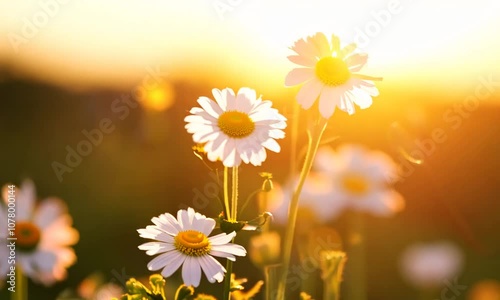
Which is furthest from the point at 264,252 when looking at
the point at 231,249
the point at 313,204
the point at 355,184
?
the point at 355,184

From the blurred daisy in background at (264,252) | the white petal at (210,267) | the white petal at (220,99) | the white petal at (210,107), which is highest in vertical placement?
the white petal at (220,99)

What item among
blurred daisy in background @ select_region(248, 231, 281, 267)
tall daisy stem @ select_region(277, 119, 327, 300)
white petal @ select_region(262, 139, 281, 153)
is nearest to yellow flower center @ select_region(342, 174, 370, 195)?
blurred daisy in background @ select_region(248, 231, 281, 267)

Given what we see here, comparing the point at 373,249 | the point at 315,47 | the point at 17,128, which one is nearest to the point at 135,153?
the point at 17,128

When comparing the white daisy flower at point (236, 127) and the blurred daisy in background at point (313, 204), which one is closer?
the white daisy flower at point (236, 127)

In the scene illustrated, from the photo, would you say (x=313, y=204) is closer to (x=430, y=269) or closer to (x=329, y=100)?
(x=430, y=269)

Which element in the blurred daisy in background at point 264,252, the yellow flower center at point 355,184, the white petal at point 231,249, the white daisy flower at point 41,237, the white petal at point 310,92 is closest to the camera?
the white petal at point 231,249

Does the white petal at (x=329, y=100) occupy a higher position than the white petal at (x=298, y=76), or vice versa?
the white petal at (x=298, y=76)

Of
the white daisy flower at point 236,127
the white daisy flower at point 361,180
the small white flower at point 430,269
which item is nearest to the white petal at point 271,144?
the white daisy flower at point 236,127

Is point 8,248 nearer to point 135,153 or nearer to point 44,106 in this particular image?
point 135,153

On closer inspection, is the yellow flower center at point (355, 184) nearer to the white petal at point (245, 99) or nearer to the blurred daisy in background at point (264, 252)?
the blurred daisy in background at point (264, 252)
